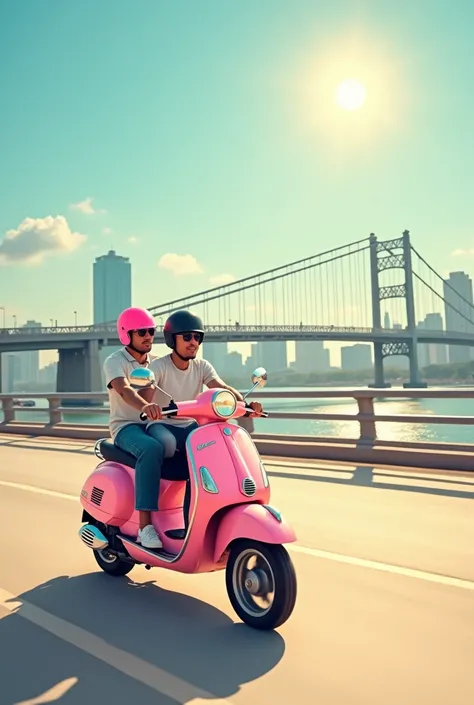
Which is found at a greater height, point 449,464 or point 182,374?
point 182,374

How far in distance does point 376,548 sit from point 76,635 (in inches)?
86.9

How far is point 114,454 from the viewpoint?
12.3ft

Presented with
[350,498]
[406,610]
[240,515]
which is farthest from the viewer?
[350,498]

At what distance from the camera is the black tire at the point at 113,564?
12.6 ft

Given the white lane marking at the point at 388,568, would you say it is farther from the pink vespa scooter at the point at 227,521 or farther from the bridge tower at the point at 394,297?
the bridge tower at the point at 394,297

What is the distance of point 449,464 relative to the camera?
717cm

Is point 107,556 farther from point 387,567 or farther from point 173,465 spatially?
point 387,567

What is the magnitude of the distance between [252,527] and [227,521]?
180mm

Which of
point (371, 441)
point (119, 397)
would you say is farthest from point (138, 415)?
point (371, 441)

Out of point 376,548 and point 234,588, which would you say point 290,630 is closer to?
point 234,588

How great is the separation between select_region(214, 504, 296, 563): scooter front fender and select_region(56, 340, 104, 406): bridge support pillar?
51056 millimetres

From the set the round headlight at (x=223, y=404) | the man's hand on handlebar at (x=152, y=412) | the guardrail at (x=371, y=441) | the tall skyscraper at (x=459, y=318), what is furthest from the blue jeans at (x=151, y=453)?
the tall skyscraper at (x=459, y=318)

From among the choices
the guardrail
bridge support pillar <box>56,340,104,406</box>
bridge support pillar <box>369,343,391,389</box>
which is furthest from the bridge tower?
the guardrail

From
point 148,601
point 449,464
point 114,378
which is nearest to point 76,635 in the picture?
point 148,601
